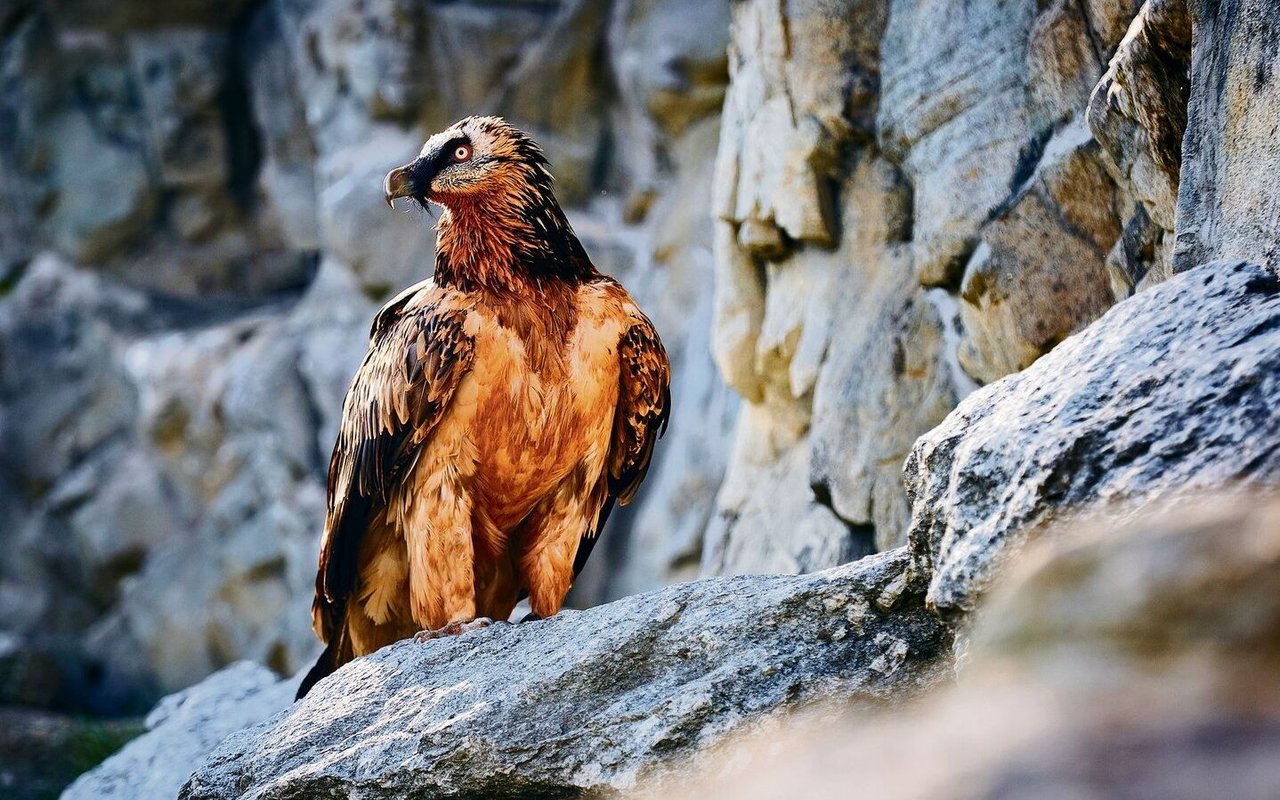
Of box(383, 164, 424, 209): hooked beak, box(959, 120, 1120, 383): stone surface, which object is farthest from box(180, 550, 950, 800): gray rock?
box(959, 120, 1120, 383): stone surface

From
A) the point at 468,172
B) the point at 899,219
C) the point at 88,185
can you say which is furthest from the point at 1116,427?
the point at 88,185

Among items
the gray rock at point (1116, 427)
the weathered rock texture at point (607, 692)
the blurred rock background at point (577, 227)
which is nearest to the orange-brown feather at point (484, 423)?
the weathered rock texture at point (607, 692)

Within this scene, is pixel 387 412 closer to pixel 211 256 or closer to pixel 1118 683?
pixel 1118 683

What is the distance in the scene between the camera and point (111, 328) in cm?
1200

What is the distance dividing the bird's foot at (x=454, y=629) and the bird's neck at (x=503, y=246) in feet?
3.06

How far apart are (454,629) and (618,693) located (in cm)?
98

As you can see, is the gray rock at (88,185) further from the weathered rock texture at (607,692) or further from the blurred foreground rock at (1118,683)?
the blurred foreground rock at (1118,683)

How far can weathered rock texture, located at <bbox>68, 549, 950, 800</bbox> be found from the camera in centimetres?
254

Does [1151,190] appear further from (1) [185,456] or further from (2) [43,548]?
(2) [43,548]

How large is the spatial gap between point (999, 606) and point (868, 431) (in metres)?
3.18

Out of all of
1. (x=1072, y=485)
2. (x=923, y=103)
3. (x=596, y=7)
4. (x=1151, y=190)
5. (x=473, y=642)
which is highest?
(x=596, y=7)

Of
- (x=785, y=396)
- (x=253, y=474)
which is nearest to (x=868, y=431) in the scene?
(x=785, y=396)

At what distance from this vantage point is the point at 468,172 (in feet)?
12.9

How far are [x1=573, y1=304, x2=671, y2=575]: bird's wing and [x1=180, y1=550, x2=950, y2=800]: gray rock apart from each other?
1.07 metres
